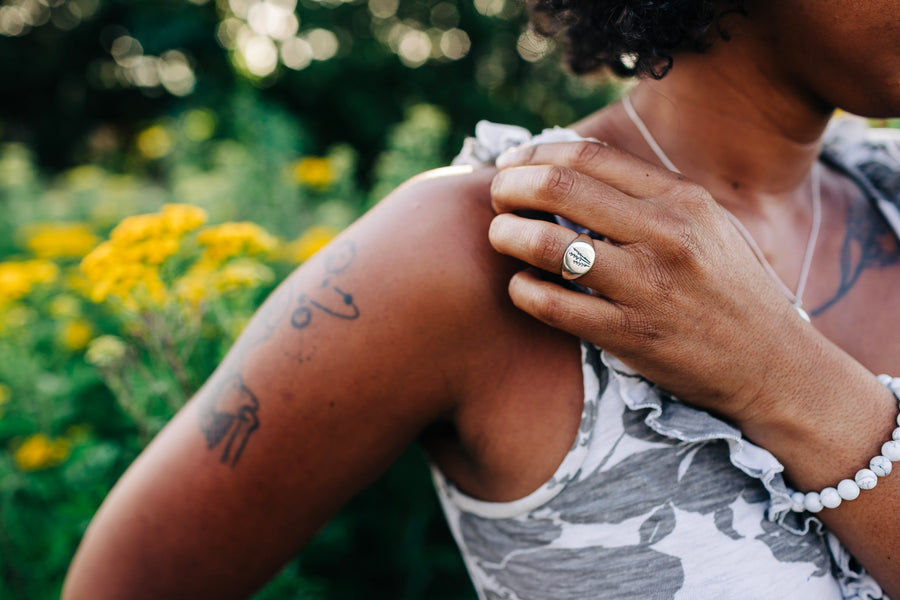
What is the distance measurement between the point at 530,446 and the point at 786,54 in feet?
2.71

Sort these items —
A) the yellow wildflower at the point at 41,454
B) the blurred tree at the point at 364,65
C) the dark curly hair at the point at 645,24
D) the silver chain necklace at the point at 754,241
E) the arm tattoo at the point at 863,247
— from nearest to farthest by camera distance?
the dark curly hair at the point at 645,24 < the silver chain necklace at the point at 754,241 < the arm tattoo at the point at 863,247 < the yellow wildflower at the point at 41,454 < the blurred tree at the point at 364,65

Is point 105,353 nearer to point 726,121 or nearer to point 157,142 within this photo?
point 726,121

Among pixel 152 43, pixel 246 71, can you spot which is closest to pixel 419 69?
pixel 246 71

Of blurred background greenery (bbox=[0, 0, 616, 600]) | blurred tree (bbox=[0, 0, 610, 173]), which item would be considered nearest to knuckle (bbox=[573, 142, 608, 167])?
blurred background greenery (bbox=[0, 0, 616, 600])

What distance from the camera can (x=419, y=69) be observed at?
8250mm

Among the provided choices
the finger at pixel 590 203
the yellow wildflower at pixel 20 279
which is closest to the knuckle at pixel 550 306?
the finger at pixel 590 203

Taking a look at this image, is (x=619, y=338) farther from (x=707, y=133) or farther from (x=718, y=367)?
(x=707, y=133)

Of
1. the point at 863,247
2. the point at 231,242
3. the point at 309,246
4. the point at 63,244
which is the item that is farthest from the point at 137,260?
the point at 863,247

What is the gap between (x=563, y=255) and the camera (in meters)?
0.79

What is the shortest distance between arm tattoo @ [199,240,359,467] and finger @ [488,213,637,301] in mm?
273

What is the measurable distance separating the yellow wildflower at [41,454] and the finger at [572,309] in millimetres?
1779

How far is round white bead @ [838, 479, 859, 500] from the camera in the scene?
0.87 metres

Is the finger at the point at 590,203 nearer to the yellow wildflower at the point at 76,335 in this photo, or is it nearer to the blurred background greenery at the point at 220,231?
the blurred background greenery at the point at 220,231

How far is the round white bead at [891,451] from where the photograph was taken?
87cm
